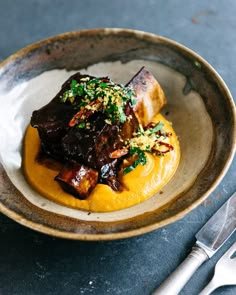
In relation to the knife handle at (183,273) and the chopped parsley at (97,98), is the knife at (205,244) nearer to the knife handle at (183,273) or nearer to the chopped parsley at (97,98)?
the knife handle at (183,273)

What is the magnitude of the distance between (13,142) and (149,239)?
3.95 feet

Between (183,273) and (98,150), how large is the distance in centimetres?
91

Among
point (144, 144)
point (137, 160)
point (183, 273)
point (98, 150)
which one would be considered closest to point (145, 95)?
point (144, 144)

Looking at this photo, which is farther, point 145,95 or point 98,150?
point 145,95

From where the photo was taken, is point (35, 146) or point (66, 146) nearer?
point (66, 146)

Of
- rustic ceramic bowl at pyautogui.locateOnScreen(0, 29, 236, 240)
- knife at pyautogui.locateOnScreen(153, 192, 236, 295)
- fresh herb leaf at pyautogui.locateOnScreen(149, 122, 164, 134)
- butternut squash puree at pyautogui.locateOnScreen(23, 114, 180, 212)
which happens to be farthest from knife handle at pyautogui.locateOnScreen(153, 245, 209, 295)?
fresh herb leaf at pyautogui.locateOnScreen(149, 122, 164, 134)

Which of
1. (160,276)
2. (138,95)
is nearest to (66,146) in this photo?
(138,95)

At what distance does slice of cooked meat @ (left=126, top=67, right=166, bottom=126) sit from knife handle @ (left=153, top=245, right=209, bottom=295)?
41.4 inches

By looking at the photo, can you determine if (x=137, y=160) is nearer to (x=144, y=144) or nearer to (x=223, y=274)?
(x=144, y=144)

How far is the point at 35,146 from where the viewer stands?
11.5 feet

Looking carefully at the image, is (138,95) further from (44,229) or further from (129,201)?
(44,229)

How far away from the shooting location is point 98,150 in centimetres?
313

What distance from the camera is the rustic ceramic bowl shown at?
2852 mm

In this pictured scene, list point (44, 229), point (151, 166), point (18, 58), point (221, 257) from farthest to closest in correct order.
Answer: point (18, 58) → point (151, 166) → point (221, 257) → point (44, 229)
